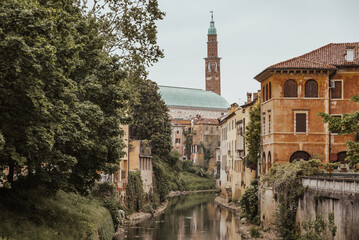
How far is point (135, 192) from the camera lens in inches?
1962

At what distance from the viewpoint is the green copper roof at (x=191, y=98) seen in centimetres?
17700

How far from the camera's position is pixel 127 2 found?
103 ft

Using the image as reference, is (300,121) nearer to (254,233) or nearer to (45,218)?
(254,233)

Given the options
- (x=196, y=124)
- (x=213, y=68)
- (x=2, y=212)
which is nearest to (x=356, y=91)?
(x=2, y=212)

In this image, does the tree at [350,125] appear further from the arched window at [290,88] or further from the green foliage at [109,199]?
the green foliage at [109,199]

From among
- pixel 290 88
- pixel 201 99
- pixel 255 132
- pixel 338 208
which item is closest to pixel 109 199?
pixel 290 88

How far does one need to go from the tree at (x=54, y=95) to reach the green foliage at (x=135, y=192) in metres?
22.1

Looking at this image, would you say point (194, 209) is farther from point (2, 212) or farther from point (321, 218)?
point (2, 212)

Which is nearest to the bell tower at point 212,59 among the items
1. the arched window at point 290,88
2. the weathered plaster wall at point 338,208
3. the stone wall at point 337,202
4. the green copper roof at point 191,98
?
the green copper roof at point 191,98

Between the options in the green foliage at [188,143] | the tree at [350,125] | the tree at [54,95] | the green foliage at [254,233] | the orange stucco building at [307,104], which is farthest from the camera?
the green foliage at [188,143]

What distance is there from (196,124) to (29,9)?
108 meters

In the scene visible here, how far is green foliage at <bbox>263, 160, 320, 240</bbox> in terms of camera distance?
101ft

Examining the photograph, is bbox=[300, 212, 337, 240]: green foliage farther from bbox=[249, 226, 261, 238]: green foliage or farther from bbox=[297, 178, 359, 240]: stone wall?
bbox=[249, 226, 261, 238]: green foliage

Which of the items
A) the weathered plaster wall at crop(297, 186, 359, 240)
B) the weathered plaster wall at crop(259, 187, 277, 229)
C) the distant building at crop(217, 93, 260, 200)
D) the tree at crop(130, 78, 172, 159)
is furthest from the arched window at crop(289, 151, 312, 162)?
the tree at crop(130, 78, 172, 159)
